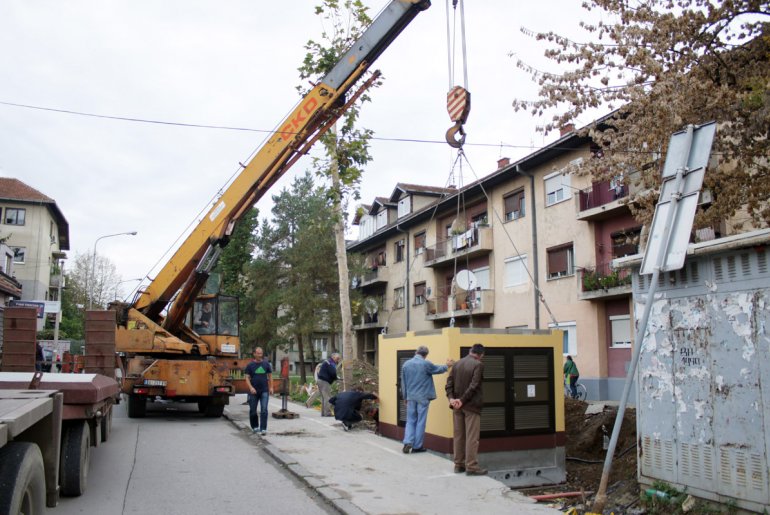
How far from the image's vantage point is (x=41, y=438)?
4.91m

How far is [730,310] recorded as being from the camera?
6.75 meters

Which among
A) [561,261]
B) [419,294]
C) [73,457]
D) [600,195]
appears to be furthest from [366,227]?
[73,457]

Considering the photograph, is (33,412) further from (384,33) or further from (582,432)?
(582,432)

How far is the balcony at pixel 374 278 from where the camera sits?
45.5 m

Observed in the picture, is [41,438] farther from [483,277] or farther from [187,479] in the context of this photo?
[483,277]

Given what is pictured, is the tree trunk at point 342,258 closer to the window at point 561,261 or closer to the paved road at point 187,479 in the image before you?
the paved road at point 187,479

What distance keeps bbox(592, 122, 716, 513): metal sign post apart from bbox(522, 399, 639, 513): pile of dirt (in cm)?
258

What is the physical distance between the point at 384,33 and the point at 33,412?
36.3 ft

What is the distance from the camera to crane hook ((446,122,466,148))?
36.0 feet

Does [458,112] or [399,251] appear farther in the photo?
[399,251]

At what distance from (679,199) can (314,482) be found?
5.46 m

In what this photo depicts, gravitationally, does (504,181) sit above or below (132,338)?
above

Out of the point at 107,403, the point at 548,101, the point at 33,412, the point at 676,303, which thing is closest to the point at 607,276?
the point at 548,101

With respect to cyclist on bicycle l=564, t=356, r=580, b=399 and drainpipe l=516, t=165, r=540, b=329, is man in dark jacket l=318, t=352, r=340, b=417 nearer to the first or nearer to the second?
cyclist on bicycle l=564, t=356, r=580, b=399
